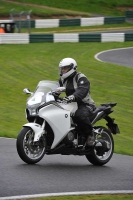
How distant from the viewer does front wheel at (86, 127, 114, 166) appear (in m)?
9.95

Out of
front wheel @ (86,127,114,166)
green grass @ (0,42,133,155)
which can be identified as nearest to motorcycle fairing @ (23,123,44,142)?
front wheel @ (86,127,114,166)

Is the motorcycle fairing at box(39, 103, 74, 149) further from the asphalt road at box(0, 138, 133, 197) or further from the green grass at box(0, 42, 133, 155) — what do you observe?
the green grass at box(0, 42, 133, 155)

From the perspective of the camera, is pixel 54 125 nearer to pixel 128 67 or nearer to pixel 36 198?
pixel 36 198

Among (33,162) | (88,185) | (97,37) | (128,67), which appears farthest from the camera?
(97,37)

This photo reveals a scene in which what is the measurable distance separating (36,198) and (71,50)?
21.8 meters

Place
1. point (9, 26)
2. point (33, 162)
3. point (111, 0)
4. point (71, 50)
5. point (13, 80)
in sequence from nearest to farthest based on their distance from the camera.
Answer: point (33, 162), point (13, 80), point (71, 50), point (9, 26), point (111, 0)

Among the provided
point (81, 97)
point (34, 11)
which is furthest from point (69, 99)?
point (34, 11)

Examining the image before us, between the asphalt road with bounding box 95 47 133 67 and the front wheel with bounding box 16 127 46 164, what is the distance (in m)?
16.0

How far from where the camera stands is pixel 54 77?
21953 mm

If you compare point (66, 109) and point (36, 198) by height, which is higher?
point (66, 109)

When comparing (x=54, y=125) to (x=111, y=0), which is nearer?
(x=54, y=125)

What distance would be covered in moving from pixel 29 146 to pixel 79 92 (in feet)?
3.74

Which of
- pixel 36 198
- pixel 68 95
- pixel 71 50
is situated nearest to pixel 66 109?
pixel 68 95

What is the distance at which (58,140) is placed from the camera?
9.32 m
